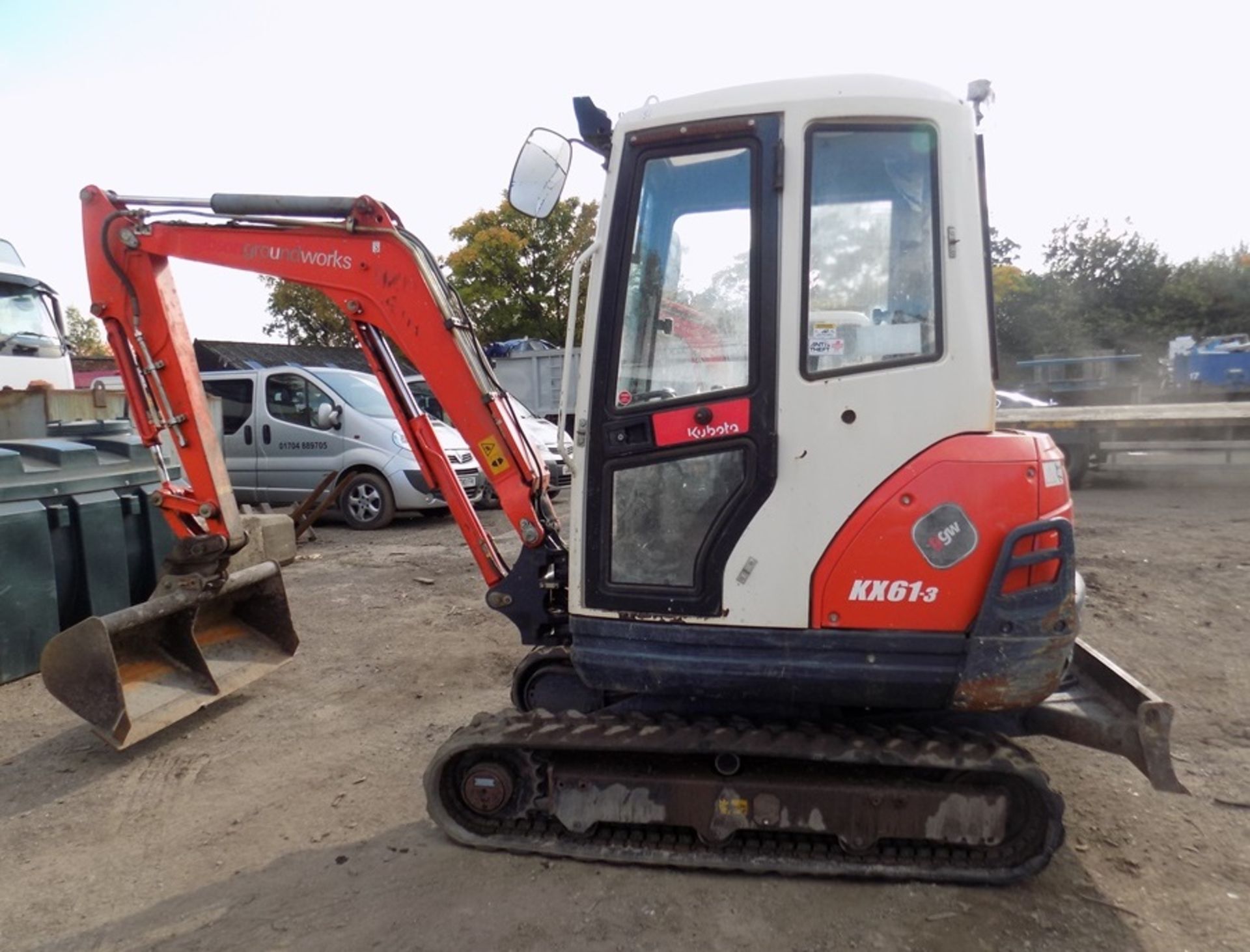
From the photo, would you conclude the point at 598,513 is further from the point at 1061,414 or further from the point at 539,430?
the point at 1061,414

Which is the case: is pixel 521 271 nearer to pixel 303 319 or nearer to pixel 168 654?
pixel 303 319

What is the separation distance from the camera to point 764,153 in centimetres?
301

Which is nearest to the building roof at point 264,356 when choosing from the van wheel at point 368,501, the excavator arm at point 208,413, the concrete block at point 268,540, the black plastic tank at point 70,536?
the van wheel at point 368,501

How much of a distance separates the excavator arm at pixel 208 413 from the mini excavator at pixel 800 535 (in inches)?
25.1

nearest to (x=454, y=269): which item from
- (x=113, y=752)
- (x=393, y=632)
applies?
(x=393, y=632)

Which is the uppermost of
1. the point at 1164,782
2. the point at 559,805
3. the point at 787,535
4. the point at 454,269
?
the point at 454,269

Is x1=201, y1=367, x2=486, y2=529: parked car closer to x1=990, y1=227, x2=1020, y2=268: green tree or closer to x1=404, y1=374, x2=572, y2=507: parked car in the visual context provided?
x1=404, y1=374, x2=572, y2=507: parked car

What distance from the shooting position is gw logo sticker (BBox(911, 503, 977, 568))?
292 centimetres

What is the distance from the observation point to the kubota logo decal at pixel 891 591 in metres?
2.97

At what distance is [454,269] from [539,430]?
17.8 m

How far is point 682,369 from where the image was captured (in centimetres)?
319

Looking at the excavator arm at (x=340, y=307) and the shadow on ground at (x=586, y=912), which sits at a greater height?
the excavator arm at (x=340, y=307)

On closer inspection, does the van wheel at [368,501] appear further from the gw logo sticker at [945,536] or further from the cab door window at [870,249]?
the gw logo sticker at [945,536]

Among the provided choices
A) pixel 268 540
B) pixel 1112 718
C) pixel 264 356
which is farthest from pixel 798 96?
pixel 264 356
